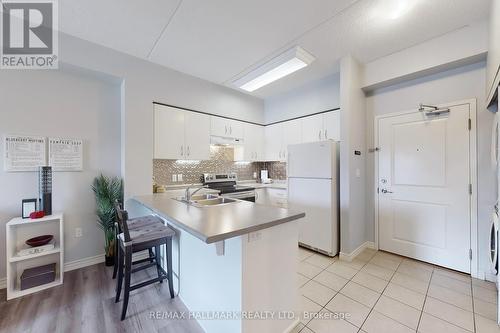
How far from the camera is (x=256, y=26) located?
2.15 m

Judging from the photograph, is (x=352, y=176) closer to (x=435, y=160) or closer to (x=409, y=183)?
(x=409, y=183)

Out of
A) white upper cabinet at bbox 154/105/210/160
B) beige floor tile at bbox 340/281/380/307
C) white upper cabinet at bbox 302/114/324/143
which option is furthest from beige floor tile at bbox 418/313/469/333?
white upper cabinet at bbox 154/105/210/160

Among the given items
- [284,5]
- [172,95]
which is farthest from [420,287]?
[172,95]

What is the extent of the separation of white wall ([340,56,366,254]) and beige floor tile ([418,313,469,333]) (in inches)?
43.6

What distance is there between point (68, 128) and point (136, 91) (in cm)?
95

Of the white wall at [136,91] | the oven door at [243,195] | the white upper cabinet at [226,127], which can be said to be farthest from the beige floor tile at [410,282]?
the white wall at [136,91]

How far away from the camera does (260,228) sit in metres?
1.31

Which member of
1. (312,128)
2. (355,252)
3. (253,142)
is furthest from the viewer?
(253,142)

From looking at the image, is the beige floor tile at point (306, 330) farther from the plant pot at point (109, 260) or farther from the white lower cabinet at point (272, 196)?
the plant pot at point (109, 260)

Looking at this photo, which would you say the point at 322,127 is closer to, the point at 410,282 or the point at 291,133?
the point at 291,133

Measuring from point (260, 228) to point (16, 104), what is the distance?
3060 mm

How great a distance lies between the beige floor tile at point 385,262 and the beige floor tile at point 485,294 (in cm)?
69

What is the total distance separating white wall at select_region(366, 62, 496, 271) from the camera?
7.47 feet

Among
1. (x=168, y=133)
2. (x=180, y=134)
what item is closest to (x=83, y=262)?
(x=168, y=133)
